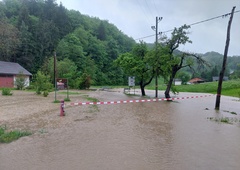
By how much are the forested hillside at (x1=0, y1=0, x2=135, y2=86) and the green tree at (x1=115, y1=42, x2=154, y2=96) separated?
620 inches

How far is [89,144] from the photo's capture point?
6.71 m

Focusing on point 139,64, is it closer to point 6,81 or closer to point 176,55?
point 176,55

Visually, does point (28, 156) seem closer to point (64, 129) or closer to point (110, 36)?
point (64, 129)

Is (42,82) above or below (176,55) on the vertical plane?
below

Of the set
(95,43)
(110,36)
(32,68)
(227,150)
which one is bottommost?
(227,150)

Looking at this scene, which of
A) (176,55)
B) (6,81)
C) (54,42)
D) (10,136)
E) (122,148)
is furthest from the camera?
(54,42)

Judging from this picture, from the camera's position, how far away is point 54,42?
206 ft

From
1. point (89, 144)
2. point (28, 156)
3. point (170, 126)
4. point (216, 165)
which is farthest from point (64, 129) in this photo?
point (216, 165)

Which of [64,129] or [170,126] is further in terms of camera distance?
[170,126]

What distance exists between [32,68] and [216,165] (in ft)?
185

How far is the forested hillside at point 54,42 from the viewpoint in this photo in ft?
160

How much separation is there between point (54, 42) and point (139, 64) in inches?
1711

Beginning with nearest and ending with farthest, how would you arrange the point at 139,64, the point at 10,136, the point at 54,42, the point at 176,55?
the point at 10,136, the point at 176,55, the point at 139,64, the point at 54,42

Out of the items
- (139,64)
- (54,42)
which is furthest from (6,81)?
(54,42)
